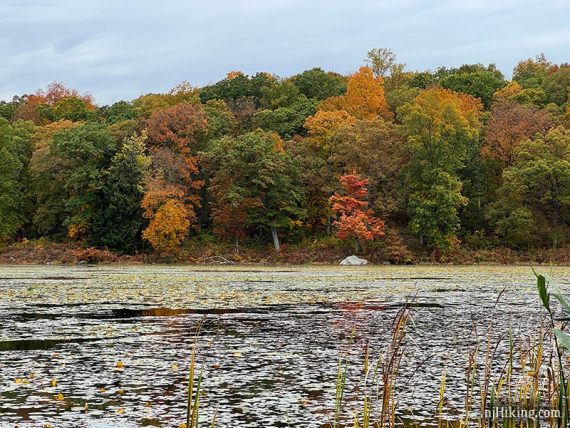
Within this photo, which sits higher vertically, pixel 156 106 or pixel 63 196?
pixel 156 106

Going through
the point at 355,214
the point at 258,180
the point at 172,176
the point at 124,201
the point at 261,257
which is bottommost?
the point at 261,257

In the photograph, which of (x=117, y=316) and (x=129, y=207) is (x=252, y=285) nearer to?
(x=117, y=316)

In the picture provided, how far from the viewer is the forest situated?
54156 mm

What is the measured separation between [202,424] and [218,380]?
7.83 ft

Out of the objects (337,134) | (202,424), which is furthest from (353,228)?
(202,424)

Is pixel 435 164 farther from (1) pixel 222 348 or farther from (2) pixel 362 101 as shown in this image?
(1) pixel 222 348

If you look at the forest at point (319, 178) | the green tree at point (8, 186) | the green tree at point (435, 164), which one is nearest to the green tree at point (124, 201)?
the forest at point (319, 178)

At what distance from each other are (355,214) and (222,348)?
41703 mm

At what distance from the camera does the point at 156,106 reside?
2795 inches

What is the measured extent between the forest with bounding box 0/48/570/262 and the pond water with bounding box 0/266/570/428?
30.2m

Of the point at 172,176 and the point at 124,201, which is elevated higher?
the point at 172,176

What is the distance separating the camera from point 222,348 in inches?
514

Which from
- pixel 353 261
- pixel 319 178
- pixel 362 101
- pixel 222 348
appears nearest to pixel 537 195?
pixel 353 261

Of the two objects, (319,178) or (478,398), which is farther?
(319,178)
